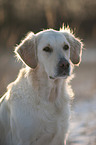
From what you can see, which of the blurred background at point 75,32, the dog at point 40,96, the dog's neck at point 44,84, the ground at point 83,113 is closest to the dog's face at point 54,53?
the dog at point 40,96

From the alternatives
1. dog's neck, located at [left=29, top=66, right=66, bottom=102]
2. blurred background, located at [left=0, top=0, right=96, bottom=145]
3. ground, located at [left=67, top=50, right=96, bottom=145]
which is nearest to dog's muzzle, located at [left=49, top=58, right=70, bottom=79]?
dog's neck, located at [left=29, top=66, right=66, bottom=102]

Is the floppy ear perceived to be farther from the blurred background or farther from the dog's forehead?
the blurred background

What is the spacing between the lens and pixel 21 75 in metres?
3.81

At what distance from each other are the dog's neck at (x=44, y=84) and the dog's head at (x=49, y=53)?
102 millimetres

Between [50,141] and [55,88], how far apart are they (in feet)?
2.36

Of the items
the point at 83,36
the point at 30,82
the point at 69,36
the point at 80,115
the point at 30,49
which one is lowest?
the point at 30,82

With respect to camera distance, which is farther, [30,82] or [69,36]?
[69,36]

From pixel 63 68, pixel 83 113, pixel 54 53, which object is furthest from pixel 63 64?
pixel 83 113

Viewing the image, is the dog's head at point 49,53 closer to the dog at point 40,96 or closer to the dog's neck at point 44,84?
A: the dog at point 40,96

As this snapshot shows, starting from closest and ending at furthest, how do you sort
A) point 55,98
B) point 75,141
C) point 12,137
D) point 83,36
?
point 12,137
point 55,98
point 75,141
point 83,36

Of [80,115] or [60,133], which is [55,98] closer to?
[60,133]

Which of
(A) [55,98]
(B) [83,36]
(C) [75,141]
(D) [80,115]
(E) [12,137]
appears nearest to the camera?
(E) [12,137]

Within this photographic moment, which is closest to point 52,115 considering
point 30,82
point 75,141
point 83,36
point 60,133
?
point 60,133

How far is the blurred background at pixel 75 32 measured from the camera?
231 inches
